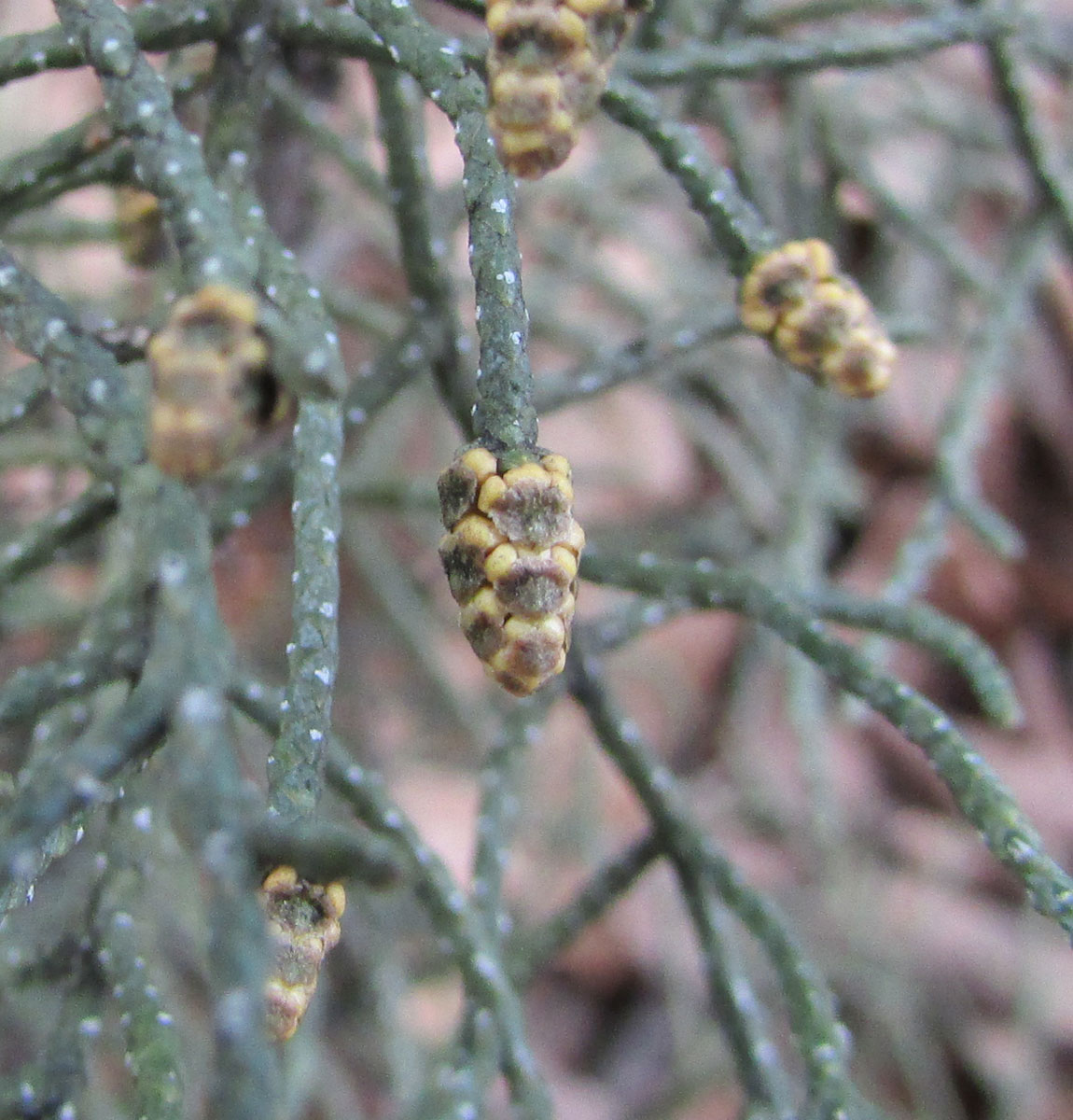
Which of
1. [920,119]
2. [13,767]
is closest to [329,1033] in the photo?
[13,767]

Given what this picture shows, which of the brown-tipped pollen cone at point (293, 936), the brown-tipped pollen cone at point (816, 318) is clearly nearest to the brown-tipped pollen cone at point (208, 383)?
the brown-tipped pollen cone at point (293, 936)

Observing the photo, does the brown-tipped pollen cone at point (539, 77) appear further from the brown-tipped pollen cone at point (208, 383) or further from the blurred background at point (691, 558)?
the blurred background at point (691, 558)

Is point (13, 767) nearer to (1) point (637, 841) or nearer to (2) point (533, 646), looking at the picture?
(1) point (637, 841)

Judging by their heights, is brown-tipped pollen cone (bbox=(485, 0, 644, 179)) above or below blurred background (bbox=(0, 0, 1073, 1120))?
above

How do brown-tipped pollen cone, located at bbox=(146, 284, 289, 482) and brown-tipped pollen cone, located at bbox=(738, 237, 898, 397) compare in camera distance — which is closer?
brown-tipped pollen cone, located at bbox=(146, 284, 289, 482)

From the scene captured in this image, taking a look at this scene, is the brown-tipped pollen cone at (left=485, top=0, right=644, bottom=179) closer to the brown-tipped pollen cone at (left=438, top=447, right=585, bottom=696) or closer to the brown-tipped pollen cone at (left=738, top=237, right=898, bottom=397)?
the brown-tipped pollen cone at (left=438, top=447, right=585, bottom=696)

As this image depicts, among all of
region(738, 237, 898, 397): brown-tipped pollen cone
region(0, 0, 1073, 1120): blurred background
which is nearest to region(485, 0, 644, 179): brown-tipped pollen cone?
region(738, 237, 898, 397): brown-tipped pollen cone

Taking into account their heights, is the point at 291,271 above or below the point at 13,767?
above
